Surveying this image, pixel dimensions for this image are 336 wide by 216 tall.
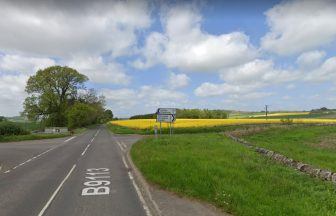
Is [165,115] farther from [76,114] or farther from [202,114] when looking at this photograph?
[202,114]

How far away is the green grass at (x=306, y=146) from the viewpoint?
74.5 ft

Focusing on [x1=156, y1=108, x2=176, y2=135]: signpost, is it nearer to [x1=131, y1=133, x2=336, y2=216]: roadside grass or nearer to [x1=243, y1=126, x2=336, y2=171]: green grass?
[x1=243, y1=126, x2=336, y2=171]: green grass

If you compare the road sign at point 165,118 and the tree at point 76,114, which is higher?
the tree at point 76,114

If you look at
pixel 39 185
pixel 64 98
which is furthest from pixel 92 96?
pixel 39 185

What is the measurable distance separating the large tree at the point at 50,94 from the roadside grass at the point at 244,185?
3042 inches

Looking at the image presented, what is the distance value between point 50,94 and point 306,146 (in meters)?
69.1

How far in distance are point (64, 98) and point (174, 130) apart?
4424 cm

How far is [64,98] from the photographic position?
96.4 m

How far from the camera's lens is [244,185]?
13398mm

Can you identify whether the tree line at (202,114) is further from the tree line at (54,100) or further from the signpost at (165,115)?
the signpost at (165,115)

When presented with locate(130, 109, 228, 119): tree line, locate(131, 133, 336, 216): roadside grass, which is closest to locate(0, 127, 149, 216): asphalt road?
locate(131, 133, 336, 216): roadside grass

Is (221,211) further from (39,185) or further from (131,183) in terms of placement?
(39,185)

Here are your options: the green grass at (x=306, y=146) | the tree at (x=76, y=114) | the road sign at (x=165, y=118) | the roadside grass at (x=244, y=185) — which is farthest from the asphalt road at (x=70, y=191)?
the tree at (x=76, y=114)

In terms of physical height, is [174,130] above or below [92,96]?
below
